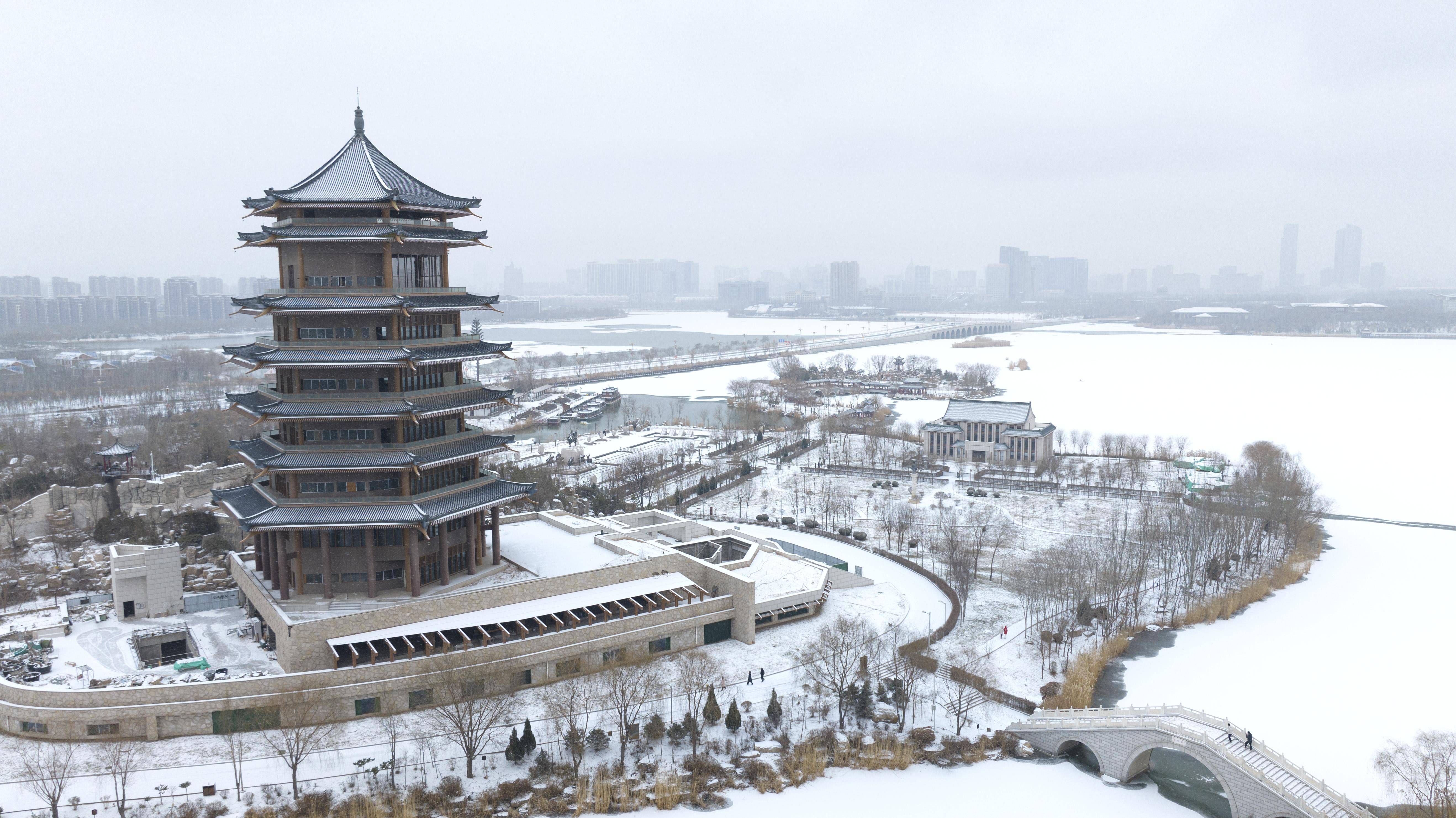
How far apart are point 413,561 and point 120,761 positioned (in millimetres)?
9833

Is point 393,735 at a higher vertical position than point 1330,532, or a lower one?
higher

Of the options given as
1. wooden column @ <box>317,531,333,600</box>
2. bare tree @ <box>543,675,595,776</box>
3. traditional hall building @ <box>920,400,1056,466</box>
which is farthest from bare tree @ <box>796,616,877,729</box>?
traditional hall building @ <box>920,400,1056,466</box>

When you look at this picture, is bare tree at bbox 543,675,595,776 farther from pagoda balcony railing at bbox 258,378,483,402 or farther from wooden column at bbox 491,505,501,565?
pagoda balcony railing at bbox 258,378,483,402

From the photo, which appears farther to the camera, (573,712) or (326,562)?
(326,562)

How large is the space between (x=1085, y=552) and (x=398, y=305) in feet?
111

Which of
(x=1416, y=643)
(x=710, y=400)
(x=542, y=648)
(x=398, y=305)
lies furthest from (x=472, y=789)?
(x=710, y=400)

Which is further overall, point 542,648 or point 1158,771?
point 542,648

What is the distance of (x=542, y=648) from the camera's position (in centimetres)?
3138

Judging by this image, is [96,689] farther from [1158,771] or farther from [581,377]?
[581,377]

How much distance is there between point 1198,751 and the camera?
26.2m

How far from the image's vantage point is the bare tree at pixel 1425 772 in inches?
926

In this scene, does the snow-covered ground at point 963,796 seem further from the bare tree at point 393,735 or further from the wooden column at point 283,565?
the wooden column at point 283,565

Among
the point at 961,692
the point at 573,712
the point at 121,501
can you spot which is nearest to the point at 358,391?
the point at 573,712

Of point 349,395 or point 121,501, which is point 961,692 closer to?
point 349,395
